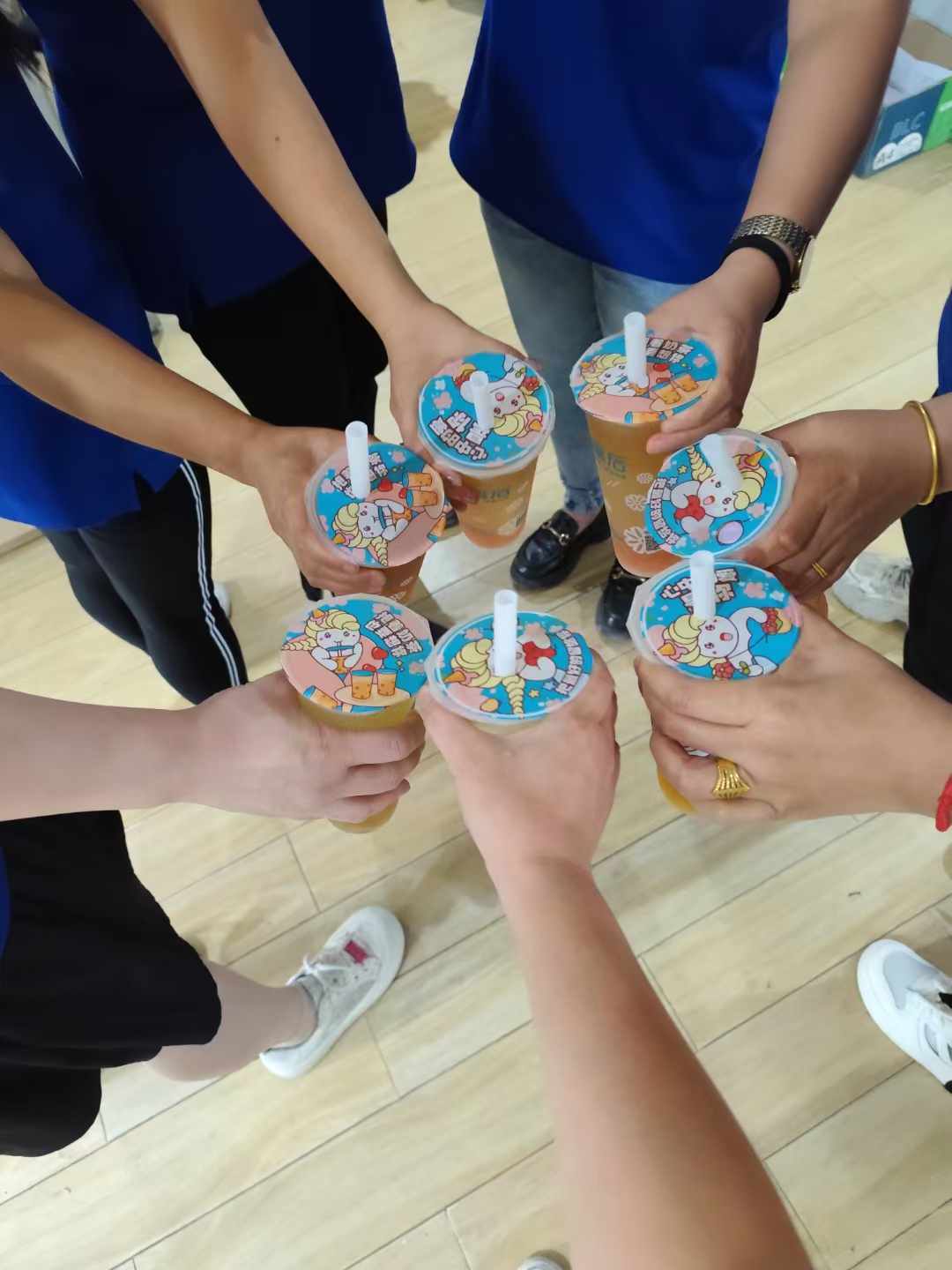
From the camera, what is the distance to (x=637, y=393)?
997 millimetres

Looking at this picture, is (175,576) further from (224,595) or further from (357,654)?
(224,595)

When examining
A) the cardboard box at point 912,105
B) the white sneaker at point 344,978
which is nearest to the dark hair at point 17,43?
the white sneaker at point 344,978

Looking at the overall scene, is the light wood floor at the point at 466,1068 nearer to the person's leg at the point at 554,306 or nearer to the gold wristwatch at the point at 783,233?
the person's leg at the point at 554,306

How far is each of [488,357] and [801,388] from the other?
1.31 m

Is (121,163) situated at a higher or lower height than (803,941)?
higher

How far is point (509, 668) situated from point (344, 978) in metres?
0.86

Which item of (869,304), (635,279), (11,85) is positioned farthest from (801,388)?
(11,85)

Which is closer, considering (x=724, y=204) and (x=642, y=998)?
(x=642, y=998)

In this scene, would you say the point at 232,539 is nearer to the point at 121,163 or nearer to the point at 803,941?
the point at 121,163

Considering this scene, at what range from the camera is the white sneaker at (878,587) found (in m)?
1.71

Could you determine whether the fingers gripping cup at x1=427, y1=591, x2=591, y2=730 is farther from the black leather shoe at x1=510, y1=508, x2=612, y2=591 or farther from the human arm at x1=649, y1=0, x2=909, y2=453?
the black leather shoe at x1=510, y1=508, x2=612, y2=591

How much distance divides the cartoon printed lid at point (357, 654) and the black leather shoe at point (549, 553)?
0.98 metres

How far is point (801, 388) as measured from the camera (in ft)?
6.90

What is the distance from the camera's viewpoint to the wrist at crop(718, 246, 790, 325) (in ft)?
3.40
